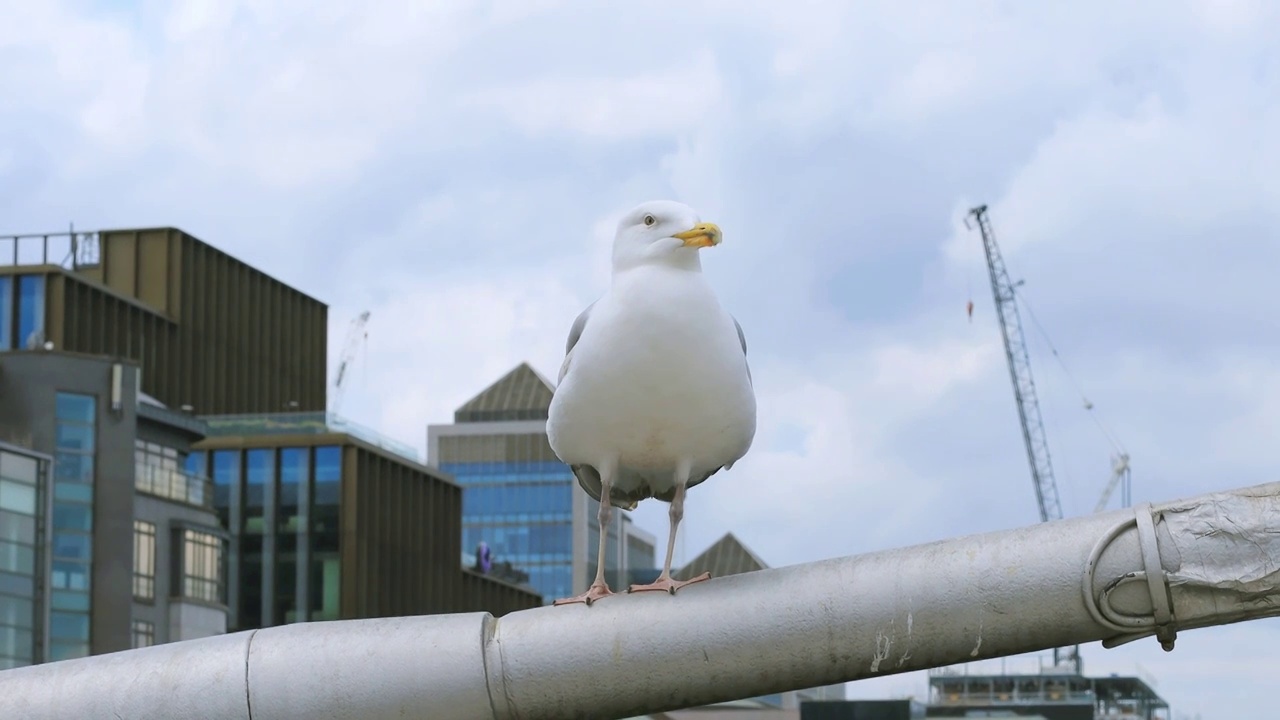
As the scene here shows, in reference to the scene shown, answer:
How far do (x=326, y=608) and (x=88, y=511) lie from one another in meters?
27.6

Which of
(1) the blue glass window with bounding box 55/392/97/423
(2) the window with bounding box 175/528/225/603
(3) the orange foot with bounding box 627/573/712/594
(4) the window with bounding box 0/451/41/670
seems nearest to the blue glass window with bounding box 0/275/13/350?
(2) the window with bounding box 175/528/225/603

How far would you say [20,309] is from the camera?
8838 centimetres

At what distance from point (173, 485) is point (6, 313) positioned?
13.7m

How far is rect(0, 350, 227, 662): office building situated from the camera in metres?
64.9

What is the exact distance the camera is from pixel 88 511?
7050cm

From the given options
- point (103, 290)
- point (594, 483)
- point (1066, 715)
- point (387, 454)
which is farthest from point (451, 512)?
point (594, 483)

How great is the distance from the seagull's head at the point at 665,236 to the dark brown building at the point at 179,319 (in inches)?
2740

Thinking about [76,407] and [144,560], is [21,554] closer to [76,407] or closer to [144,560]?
[76,407]

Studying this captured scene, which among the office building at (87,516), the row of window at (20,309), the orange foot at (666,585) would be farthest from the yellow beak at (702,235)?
the row of window at (20,309)

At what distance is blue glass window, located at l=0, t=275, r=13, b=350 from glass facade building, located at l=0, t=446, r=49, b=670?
24.1 meters

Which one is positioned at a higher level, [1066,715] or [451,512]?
[451,512]

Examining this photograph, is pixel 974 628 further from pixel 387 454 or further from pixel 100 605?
Answer: pixel 387 454

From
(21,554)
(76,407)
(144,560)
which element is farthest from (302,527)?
(21,554)

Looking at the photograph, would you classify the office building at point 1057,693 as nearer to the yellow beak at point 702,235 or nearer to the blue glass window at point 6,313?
the blue glass window at point 6,313
